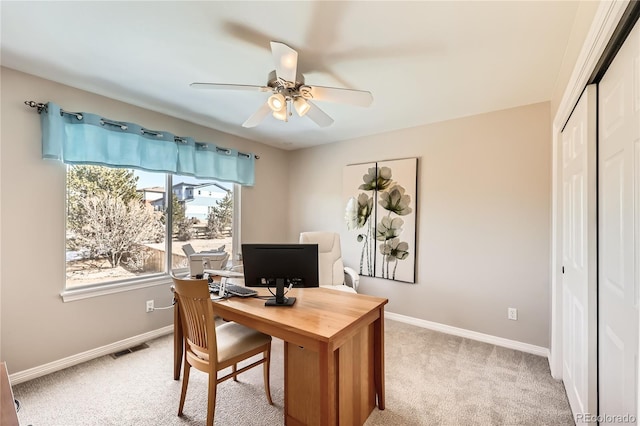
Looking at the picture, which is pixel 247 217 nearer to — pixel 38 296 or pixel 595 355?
pixel 38 296

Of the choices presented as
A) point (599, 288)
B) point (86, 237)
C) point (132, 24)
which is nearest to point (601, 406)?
point (599, 288)

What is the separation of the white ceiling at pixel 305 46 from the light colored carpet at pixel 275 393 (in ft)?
7.72

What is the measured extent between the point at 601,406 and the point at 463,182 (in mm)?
2100

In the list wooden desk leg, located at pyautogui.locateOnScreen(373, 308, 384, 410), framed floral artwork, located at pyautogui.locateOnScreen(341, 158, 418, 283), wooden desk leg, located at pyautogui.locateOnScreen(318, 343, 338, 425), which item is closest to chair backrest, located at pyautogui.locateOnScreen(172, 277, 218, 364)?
wooden desk leg, located at pyautogui.locateOnScreen(318, 343, 338, 425)

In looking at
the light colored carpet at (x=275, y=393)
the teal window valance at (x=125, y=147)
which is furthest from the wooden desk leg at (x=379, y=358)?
the teal window valance at (x=125, y=147)

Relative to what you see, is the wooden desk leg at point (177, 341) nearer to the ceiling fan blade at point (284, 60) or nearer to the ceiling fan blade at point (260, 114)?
the ceiling fan blade at point (260, 114)

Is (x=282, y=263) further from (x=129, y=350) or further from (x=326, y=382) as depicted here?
(x=129, y=350)

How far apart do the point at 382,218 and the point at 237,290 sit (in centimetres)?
203

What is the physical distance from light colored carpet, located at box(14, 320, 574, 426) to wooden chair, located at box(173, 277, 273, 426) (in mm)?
209

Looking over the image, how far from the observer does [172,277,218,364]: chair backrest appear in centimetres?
159

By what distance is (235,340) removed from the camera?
183 cm

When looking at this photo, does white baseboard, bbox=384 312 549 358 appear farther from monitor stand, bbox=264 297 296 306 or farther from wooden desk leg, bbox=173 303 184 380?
wooden desk leg, bbox=173 303 184 380

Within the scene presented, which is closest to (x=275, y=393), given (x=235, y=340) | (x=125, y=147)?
(x=235, y=340)

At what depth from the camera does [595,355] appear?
55.2 inches
